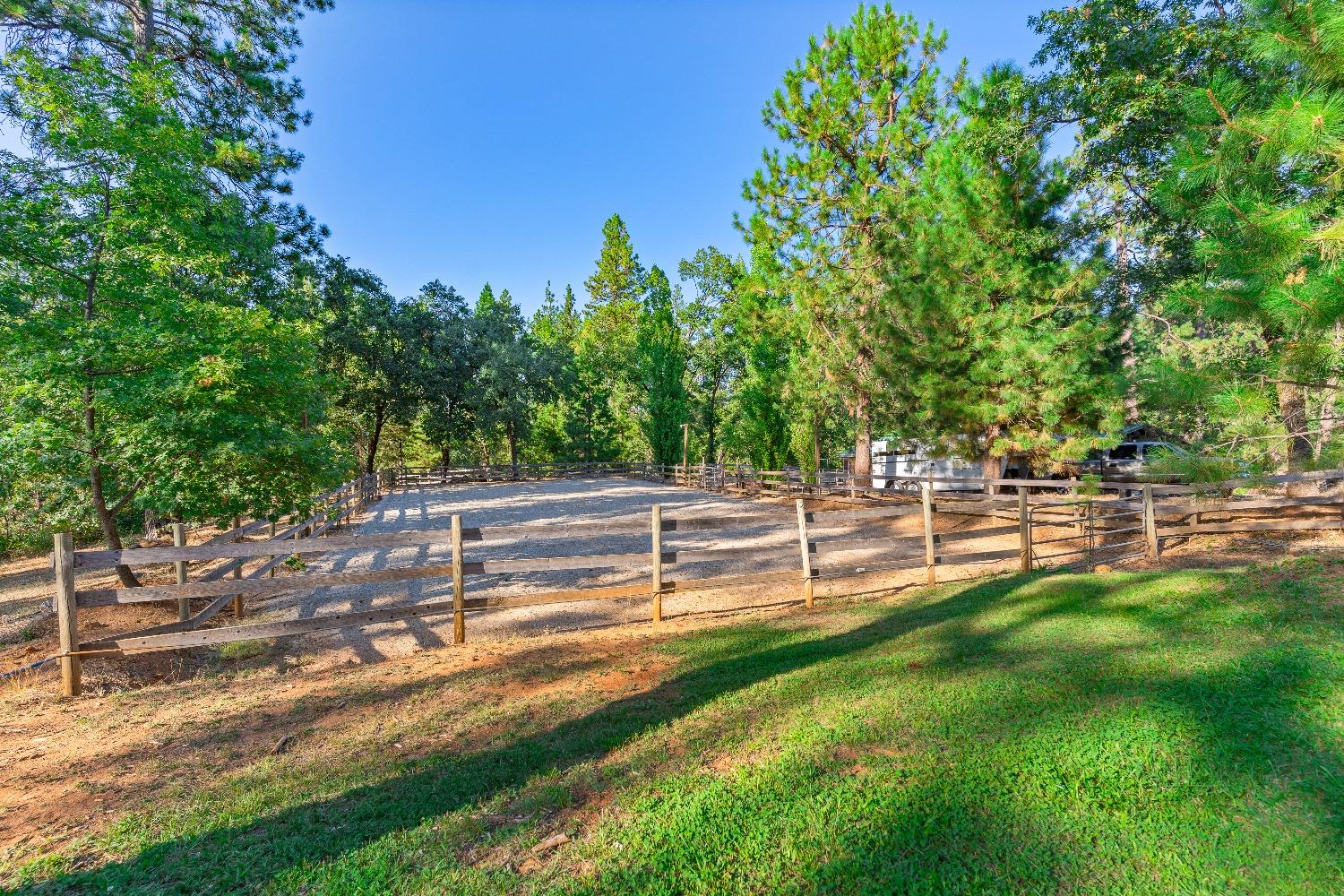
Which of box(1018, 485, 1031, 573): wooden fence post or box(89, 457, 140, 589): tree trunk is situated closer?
box(89, 457, 140, 589): tree trunk

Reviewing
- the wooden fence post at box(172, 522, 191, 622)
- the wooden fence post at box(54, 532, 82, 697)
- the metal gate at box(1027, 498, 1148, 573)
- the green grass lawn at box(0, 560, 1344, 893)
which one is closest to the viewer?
the green grass lawn at box(0, 560, 1344, 893)

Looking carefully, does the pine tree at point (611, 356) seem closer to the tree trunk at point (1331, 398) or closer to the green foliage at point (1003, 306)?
the green foliage at point (1003, 306)

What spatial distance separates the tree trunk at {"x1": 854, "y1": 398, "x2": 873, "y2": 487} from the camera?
17938 millimetres

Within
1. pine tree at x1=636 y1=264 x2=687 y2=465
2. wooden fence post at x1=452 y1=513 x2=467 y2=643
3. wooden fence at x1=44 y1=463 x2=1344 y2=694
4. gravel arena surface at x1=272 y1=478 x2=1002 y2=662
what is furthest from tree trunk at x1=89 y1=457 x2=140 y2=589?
pine tree at x1=636 y1=264 x2=687 y2=465

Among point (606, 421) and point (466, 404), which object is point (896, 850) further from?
point (606, 421)

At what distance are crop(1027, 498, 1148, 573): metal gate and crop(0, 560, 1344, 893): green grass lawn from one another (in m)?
4.50

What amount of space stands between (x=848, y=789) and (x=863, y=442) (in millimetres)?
18215

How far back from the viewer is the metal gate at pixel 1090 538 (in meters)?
8.85

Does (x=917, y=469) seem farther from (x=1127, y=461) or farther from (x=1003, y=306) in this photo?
(x=1003, y=306)

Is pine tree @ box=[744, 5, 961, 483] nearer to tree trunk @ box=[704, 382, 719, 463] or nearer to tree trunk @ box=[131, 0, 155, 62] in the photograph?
tree trunk @ box=[131, 0, 155, 62]

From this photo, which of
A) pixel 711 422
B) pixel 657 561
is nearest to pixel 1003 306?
pixel 657 561

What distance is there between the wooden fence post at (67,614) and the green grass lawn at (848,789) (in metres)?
2.77

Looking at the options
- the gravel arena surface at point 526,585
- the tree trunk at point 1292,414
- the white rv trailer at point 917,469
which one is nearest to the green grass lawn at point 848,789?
the tree trunk at point 1292,414

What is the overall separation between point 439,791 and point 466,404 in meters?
37.9
